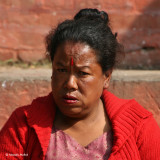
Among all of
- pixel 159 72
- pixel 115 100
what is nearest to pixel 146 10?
pixel 159 72

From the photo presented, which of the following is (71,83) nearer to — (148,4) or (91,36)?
(91,36)

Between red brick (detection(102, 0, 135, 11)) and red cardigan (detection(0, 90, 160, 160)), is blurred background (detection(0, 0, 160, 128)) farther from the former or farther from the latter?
red cardigan (detection(0, 90, 160, 160))

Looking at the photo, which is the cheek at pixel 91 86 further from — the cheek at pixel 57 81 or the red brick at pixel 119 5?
the red brick at pixel 119 5

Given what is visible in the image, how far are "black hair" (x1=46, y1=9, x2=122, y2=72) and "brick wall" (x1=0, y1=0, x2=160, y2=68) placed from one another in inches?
47.4

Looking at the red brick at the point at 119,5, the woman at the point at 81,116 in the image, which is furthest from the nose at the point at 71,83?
the red brick at the point at 119,5

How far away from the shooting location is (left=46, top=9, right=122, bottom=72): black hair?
253 centimetres

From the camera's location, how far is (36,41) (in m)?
4.03

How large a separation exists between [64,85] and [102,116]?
483mm

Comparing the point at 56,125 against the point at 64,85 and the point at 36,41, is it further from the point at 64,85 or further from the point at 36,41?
the point at 36,41

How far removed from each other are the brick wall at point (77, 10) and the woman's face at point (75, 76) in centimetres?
151

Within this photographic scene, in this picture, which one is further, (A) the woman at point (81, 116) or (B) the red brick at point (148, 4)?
(B) the red brick at point (148, 4)

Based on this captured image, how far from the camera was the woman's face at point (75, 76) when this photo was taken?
246cm

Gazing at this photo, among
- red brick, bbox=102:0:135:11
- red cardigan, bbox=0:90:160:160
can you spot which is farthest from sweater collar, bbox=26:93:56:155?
red brick, bbox=102:0:135:11

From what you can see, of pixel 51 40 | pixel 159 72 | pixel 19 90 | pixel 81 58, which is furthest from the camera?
pixel 159 72
